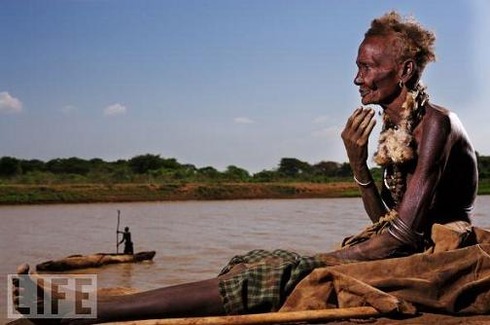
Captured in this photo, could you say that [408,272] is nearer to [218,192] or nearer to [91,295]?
[91,295]

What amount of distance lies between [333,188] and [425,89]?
54615 millimetres

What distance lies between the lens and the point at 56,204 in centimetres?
4475

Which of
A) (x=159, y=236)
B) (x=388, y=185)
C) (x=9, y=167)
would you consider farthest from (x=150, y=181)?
(x=388, y=185)

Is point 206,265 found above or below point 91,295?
below

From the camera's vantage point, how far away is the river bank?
1741 inches

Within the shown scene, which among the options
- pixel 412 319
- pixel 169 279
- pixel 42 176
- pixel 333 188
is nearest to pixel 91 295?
pixel 412 319

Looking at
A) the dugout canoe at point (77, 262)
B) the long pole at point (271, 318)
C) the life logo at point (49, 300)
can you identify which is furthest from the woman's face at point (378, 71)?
the dugout canoe at point (77, 262)

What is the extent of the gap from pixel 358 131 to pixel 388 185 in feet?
1.08

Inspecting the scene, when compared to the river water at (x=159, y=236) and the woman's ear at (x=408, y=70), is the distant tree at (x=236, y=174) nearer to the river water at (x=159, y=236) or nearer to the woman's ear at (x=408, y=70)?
the river water at (x=159, y=236)

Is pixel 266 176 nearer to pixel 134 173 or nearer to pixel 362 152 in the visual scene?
pixel 134 173

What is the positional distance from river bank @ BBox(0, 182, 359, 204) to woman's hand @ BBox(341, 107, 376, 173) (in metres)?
42.8

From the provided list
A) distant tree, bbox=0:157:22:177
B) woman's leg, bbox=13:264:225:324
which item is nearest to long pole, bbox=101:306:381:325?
woman's leg, bbox=13:264:225:324

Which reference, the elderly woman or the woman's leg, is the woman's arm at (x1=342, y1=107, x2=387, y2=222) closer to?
the elderly woman

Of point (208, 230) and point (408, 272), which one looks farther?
point (208, 230)
